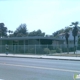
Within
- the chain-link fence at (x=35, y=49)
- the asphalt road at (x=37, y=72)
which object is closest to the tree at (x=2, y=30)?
the chain-link fence at (x=35, y=49)

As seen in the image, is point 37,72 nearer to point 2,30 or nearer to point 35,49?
point 35,49

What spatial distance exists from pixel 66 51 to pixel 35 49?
803 centimetres

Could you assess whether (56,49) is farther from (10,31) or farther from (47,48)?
(10,31)

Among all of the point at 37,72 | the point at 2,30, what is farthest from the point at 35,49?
the point at 2,30

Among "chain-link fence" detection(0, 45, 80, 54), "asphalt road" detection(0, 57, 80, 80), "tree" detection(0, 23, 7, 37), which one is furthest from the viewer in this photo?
"tree" detection(0, 23, 7, 37)

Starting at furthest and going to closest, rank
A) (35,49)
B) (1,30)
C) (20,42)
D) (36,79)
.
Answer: (1,30) → (20,42) → (35,49) → (36,79)

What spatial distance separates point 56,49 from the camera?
39.3 meters

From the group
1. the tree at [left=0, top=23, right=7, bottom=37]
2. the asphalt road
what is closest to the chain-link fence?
the asphalt road

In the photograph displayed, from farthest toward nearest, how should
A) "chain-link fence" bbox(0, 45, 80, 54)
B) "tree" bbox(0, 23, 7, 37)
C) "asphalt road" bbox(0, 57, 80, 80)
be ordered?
1. "tree" bbox(0, 23, 7, 37)
2. "chain-link fence" bbox(0, 45, 80, 54)
3. "asphalt road" bbox(0, 57, 80, 80)

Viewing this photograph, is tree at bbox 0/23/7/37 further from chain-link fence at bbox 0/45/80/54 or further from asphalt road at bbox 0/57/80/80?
asphalt road at bbox 0/57/80/80

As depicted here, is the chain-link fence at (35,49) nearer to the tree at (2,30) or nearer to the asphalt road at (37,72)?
the asphalt road at (37,72)

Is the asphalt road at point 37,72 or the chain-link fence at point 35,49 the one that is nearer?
the asphalt road at point 37,72

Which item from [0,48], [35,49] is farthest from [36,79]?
[0,48]

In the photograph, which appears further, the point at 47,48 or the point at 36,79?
the point at 47,48
